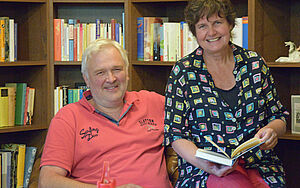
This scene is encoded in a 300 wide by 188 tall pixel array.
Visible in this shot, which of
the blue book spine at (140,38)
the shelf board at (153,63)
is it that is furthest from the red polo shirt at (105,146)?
the blue book spine at (140,38)

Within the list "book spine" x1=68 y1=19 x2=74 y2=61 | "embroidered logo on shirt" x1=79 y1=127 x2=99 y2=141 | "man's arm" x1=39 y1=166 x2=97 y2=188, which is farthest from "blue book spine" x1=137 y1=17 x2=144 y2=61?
"man's arm" x1=39 y1=166 x2=97 y2=188

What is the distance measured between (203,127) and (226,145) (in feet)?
0.43

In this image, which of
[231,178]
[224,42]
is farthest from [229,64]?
[231,178]

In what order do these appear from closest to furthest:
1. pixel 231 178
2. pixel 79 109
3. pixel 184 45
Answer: pixel 231 178
pixel 79 109
pixel 184 45

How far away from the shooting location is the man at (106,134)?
87.7 inches

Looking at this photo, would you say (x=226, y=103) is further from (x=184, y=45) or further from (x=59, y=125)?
(x=184, y=45)

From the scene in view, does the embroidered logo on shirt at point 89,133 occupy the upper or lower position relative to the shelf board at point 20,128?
upper

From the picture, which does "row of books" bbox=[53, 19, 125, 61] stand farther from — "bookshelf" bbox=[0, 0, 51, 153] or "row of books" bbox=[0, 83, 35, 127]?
"row of books" bbox=[0, 83, 35, 127]

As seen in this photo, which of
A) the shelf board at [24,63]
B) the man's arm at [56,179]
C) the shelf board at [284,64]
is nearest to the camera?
the man's arm at [56,179]

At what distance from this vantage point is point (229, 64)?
229 cm

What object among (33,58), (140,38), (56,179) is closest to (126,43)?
(140,38)

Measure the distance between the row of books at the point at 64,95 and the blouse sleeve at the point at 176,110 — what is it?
51.8 inches

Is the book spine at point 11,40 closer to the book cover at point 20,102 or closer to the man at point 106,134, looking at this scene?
the book cover at point 20,102

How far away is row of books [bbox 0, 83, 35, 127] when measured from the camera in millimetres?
3305
